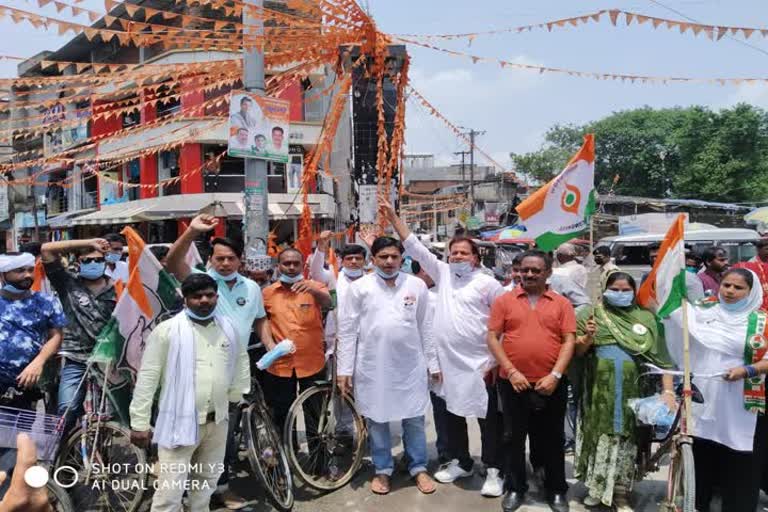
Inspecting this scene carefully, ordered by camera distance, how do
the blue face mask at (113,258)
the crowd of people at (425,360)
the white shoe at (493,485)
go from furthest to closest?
the blue face mask at (113,258) < the white shoe at (493,485) < the crowd of people at (425,360)

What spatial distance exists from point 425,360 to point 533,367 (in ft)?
3.15

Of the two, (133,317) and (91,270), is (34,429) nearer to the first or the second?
(133,317)

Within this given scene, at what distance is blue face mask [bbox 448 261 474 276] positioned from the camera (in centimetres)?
436

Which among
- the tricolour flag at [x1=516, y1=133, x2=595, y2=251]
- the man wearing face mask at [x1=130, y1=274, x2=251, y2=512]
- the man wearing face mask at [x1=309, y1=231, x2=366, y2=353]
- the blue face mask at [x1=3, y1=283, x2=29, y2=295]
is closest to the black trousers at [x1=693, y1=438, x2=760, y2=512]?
the tricolour flag at [x1=516, y1=133, x2=595, y2=251]

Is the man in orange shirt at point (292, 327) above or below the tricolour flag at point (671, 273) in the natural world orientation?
below

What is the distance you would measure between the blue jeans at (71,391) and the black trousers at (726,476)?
415cm

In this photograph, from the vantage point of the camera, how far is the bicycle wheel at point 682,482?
10.3 ft

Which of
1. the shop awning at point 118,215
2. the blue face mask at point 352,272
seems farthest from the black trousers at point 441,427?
the shop awning at point 118,215

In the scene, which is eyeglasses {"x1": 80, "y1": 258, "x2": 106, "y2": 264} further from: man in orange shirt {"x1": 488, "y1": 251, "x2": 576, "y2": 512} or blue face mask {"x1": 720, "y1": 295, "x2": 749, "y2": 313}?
blue face mask {"x1": 720, "y1": 295, "x2": 749, "y2": 313}

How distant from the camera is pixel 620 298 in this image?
3.79 meters

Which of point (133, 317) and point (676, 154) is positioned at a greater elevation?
point (676, 154)

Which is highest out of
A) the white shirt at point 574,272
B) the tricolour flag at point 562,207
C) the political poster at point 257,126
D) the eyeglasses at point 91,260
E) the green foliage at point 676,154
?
the green foliage at point 676,154

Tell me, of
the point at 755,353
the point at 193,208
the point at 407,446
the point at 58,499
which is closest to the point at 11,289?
the point at 58,499

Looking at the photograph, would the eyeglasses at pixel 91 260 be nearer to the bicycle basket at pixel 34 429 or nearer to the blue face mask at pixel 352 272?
the bicycle basket at pixel 34 429
